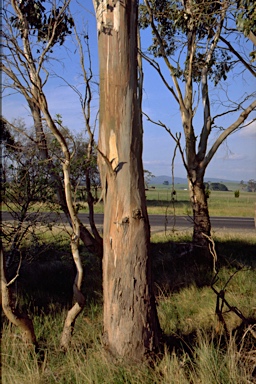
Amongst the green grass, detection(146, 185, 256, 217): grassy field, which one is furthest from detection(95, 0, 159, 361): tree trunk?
detection(146, 185, 256, 217): grassy field

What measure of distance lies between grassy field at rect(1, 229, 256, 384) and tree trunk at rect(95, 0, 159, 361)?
290 millimetres

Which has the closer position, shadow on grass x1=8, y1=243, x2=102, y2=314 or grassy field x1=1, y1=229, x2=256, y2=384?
grassy field x1=1, y1=229, x2=256, y2=384

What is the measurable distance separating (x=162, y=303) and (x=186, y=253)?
2.88 meters

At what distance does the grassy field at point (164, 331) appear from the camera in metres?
3.84

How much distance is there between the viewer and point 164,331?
5367mm

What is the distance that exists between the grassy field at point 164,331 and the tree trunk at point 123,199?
0.29 m

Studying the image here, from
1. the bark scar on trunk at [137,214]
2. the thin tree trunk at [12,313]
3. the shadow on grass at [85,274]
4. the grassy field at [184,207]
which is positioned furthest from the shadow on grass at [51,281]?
the bark scar on trunk at [137,214]

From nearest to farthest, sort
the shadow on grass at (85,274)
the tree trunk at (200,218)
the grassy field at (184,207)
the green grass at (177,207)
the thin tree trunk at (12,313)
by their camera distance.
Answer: the thin tree trunk at (12,313) → the shadow on grass at (85,274) → the green grass at (177,207) → the tree trunk at (200,218) → the grassy field at (184,207)

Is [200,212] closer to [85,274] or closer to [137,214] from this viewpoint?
[85,274]

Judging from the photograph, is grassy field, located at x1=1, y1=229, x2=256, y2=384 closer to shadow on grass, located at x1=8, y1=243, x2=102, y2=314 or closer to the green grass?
shadow on grass, located at x1=8, y1=243, x2=102, y2=314

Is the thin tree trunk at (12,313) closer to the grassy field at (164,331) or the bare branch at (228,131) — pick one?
the grassy field at (164,331)

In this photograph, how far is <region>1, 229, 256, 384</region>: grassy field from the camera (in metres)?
3.84

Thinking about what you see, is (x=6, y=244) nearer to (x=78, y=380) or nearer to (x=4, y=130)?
(x=4, y=130)

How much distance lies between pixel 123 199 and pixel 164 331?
2.15 m
